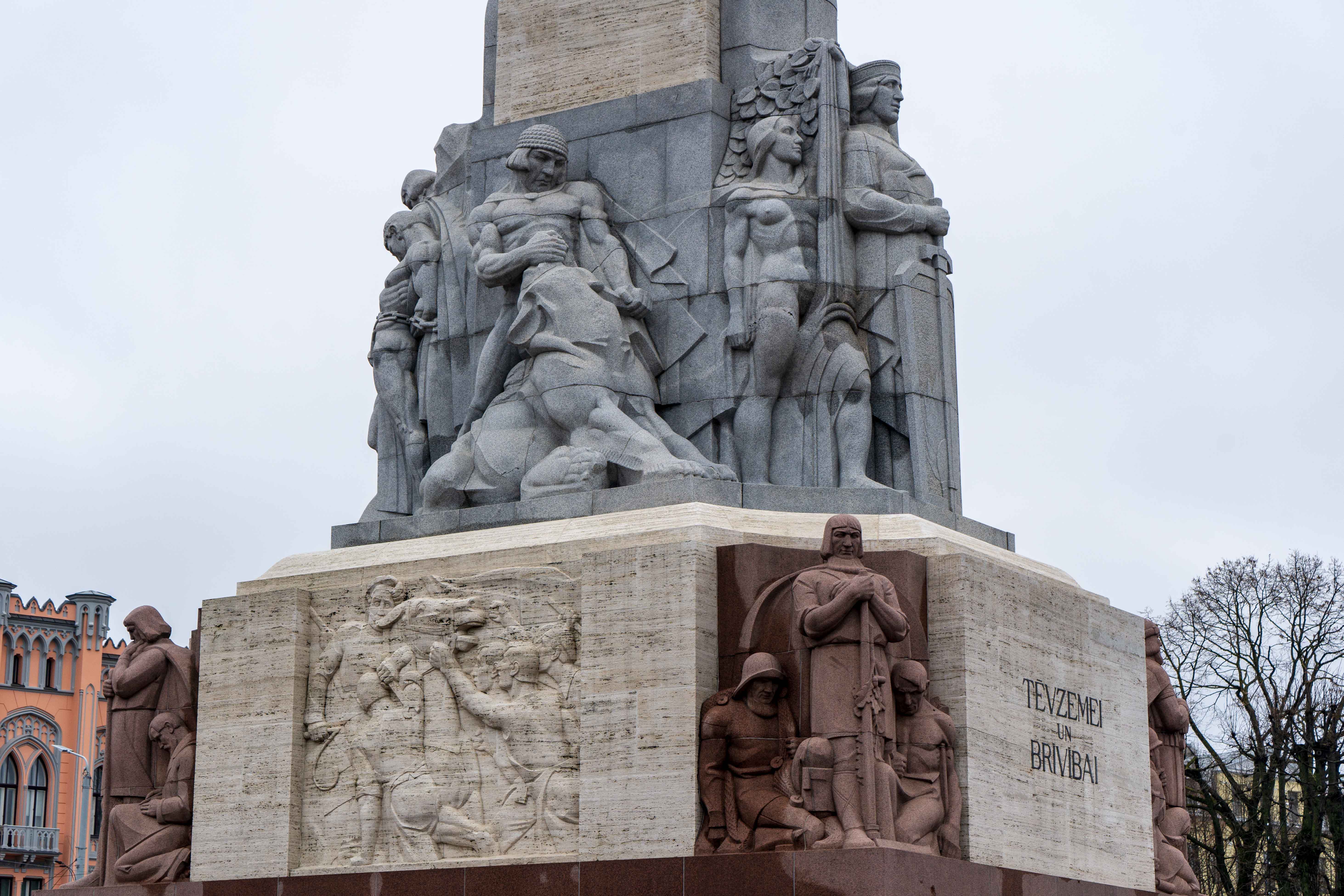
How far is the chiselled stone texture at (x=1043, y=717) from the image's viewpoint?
48.1ft

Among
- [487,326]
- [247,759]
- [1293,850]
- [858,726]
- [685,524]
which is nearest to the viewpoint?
[858,726]

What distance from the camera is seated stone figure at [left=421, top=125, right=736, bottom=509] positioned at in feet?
52.6

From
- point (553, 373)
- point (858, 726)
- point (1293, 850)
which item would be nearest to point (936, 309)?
point (553, 373)

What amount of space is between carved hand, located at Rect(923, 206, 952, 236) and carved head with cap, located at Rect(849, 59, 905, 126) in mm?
875

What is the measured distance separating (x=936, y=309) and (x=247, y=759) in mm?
A: 6100

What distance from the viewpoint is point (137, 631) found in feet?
56.0

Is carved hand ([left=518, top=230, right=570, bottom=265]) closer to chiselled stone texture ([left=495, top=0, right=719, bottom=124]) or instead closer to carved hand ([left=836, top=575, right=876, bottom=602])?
chiselled stone texture ([left=495, top=0, right=719, bottom=124])

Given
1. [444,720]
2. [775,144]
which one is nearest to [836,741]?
[444,720]

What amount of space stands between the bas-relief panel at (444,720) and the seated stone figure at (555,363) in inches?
44.4

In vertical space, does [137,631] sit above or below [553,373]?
below

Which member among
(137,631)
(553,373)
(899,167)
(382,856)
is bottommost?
(382,856)

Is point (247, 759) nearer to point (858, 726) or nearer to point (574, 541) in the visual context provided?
point (574, 541)

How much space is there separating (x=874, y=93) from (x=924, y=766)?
220 inches

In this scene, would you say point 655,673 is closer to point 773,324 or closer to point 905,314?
point 773,324
